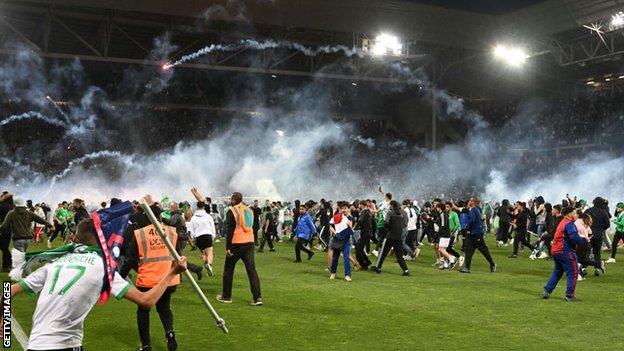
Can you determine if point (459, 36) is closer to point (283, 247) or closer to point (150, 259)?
point (283, 247)

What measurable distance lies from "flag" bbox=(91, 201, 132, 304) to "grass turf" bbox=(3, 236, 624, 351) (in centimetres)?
384

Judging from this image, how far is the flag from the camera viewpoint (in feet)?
14.2

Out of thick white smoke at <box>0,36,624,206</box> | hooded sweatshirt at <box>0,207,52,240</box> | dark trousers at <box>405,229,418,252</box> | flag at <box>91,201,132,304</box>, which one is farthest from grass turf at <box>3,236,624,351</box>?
thick white smoke at <box>0,36,624,206</box>

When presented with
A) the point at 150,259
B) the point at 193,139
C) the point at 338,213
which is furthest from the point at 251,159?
the point at 150,259

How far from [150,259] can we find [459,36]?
71.5 feet

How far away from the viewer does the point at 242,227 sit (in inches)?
436

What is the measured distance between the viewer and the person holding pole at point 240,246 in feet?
36.1

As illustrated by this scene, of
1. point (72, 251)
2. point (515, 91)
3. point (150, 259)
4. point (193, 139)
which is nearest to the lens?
point (72, 251)

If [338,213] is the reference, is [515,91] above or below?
above

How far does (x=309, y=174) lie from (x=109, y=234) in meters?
38.3

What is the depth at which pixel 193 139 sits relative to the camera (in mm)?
41500

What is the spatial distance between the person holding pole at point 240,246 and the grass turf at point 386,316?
0.29 metres

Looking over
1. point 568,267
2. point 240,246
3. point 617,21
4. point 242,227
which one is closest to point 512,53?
point 617,21

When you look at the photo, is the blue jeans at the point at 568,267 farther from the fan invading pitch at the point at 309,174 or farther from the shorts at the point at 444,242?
the shorts at the point at 444,242
